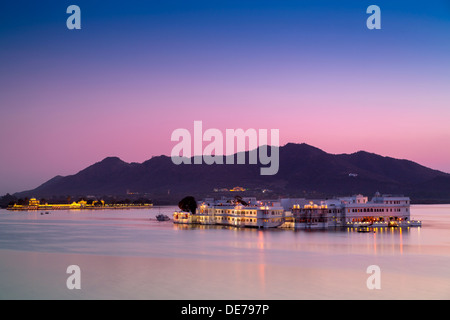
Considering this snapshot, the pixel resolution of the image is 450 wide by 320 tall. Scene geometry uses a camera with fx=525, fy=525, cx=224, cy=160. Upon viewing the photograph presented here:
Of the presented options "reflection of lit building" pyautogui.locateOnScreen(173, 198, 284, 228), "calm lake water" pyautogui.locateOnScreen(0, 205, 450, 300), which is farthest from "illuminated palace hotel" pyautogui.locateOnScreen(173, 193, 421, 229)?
"calm lake water" pyautogui.locateOnScreen(0, 205, 450, 300)

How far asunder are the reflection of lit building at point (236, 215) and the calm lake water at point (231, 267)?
8.18 metres

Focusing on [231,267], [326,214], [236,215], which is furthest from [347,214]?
[231,267]

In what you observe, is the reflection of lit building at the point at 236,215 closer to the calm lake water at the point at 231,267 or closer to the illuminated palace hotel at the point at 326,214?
the illuminated palace hotel at the point at 326,214

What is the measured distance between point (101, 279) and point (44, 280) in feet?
8.03

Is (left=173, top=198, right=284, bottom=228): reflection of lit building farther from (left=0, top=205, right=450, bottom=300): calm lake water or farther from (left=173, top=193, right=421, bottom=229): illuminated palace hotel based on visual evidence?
(left=0, top=205, right=450, bottom=300): calm lake water

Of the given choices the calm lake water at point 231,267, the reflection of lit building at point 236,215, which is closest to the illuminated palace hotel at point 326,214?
the reflection of lit building at point 236,215

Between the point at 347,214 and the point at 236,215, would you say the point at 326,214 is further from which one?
the point at 236,215

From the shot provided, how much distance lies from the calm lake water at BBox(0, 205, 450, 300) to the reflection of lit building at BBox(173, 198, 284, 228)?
8182mm

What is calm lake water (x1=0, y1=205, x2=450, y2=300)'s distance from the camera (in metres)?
19.5

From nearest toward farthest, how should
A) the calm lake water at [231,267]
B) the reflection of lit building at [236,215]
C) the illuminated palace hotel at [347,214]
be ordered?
the calm lake water at [231,267], the reflection of lit building at [236,215], the illuminated palace hotel at [347,214]

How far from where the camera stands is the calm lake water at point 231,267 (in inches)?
769

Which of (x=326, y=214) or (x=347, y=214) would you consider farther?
(x=347, y=214)

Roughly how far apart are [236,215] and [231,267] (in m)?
26.3

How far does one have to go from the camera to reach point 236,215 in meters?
51.4
